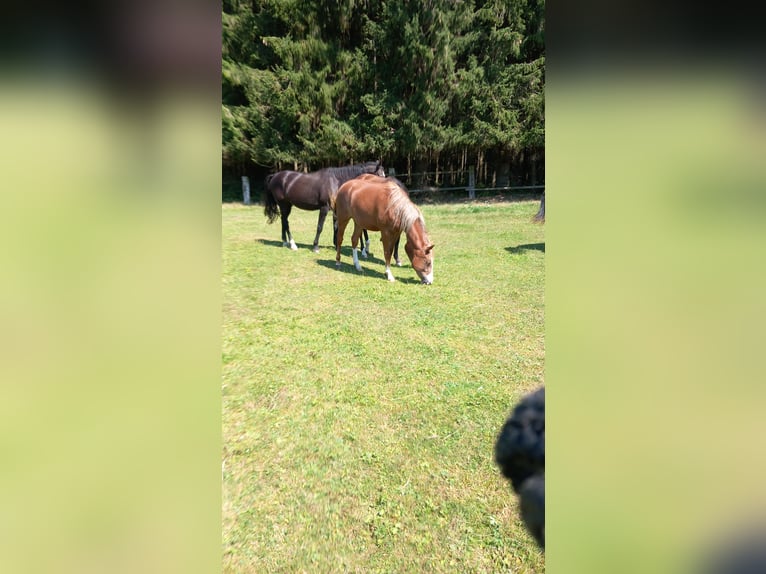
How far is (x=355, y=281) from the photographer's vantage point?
9.24 ft

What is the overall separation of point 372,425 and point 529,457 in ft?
2.45

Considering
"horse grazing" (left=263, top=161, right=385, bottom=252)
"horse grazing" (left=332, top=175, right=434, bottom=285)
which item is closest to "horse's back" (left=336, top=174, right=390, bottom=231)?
"horse grazing" (left=332, top=175, right=434, bottom=285)

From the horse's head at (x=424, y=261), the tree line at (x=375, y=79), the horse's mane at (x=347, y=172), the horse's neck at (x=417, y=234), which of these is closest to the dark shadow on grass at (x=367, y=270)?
the horse's head at (x=424, y=261)

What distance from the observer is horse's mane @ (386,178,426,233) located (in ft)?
8.64

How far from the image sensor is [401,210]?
2688 mm

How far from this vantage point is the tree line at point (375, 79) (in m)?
0.62

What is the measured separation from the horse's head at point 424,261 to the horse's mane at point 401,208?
163mm

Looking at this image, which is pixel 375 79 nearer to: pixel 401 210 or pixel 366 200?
pixel 401 210

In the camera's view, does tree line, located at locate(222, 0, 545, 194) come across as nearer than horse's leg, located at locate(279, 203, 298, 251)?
Yes

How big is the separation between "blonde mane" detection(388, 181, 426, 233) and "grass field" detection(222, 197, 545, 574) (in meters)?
0.77
